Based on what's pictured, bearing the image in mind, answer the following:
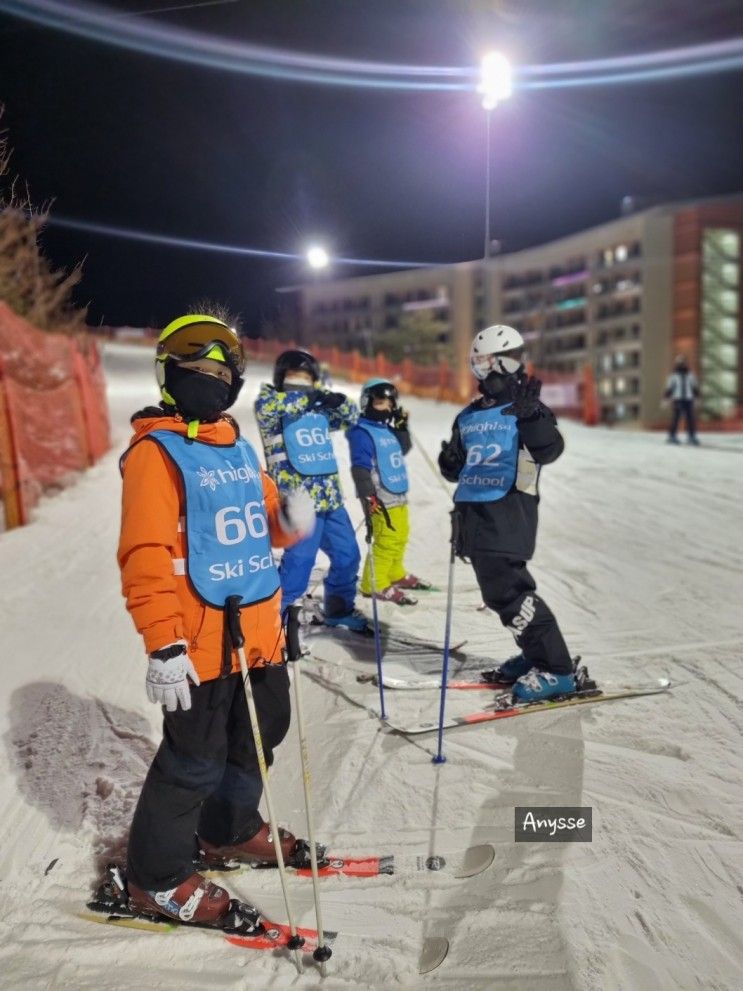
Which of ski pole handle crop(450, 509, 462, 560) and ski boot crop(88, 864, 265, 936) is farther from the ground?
ski pole handle crop(450, 509, 462, 560)

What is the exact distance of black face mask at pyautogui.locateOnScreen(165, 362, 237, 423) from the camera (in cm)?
205

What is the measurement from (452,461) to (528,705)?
1.34 metres

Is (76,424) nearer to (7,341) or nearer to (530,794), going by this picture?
(7,341)

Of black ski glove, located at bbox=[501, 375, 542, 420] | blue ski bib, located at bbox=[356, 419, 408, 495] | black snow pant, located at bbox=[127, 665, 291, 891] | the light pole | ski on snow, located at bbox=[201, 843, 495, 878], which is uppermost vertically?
the light pole

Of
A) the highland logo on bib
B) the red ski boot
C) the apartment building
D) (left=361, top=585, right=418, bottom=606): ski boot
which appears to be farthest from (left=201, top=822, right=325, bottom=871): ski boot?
the apartment building

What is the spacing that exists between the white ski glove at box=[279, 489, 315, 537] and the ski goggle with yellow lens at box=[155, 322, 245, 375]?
0.50 meters

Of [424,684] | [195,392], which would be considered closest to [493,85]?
[195,392]

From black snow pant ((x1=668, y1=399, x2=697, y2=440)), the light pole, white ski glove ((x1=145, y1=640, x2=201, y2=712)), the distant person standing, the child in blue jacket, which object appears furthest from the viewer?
black snow pant ((x1=668, y1=399, x2=697, y2=440))

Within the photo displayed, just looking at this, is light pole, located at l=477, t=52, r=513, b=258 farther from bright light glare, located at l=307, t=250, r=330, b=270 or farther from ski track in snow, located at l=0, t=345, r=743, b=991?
ski track in snow, located at l=0, t=345, r=743, b=991

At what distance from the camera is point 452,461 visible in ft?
12.1

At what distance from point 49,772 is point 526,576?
2376mm

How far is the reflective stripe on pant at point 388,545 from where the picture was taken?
504 cm

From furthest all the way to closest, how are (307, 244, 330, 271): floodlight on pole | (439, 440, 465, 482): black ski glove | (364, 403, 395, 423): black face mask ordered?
(364, 403, 395, 423): black face mask → (439, 440, 465, 482): black ski glove → (307, 244, 330, 271): floodlight on pole

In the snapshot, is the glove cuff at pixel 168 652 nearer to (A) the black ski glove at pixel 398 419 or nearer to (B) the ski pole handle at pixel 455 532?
(B) the ski pole handle at pixel 455 532
